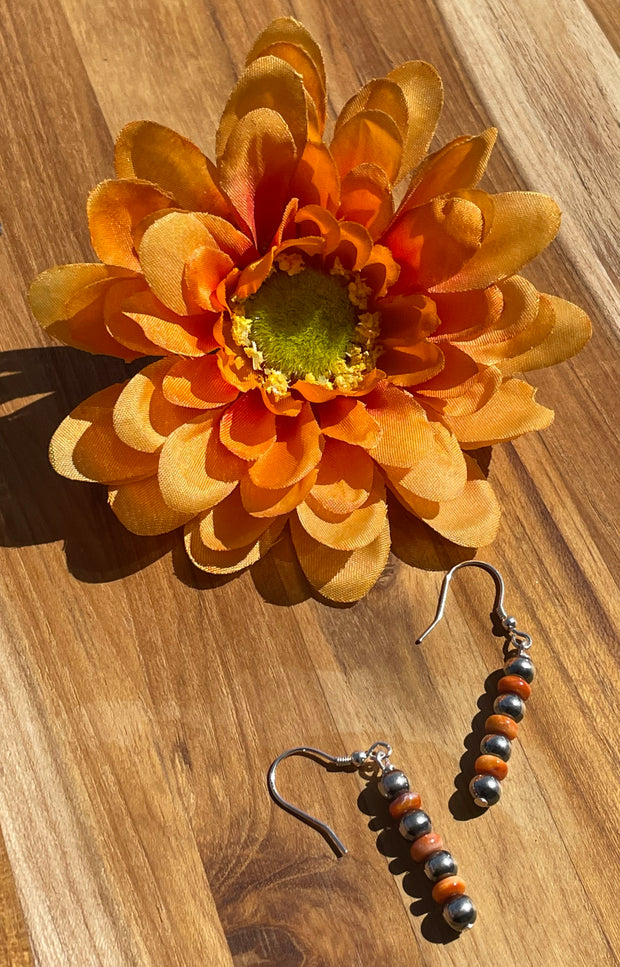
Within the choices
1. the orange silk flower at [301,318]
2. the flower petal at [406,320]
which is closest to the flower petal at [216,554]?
the orange silk flower at [301,318]

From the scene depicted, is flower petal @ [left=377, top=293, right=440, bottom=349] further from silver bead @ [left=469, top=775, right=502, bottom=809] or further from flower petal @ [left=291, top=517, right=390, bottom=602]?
silver bead @ [left=469, top=775, right=502, bottom=809]

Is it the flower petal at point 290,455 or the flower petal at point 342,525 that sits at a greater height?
the flower petal at point 290,455

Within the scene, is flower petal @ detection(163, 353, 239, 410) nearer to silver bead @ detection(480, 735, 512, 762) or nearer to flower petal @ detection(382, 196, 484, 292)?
flower petal @ detection(382, 196, 484, 292)

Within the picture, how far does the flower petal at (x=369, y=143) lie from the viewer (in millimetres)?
374

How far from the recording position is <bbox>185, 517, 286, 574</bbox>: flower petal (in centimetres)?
41

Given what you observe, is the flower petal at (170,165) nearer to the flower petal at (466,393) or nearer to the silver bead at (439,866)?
the flower petal at (466,393)

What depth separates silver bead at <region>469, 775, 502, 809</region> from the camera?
40 centimetres

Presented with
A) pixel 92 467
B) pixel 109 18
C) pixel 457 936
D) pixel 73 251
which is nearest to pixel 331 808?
pixel 457 936

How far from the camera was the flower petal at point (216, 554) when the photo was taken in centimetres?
41

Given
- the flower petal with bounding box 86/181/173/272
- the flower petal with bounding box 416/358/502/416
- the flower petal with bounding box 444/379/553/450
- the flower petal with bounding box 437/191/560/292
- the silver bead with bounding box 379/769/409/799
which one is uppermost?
the flower petal with bounding box 86/181/173/272

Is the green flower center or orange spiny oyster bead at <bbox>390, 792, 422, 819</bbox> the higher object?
the green flower center

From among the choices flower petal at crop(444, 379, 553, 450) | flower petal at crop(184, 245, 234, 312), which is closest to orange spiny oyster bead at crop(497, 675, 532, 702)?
flower petal at crop(444, 379, 553, 450)

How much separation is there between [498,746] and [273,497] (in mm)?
151

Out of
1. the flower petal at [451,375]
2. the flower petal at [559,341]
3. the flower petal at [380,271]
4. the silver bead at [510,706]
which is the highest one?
the flower petal at [380,271]
